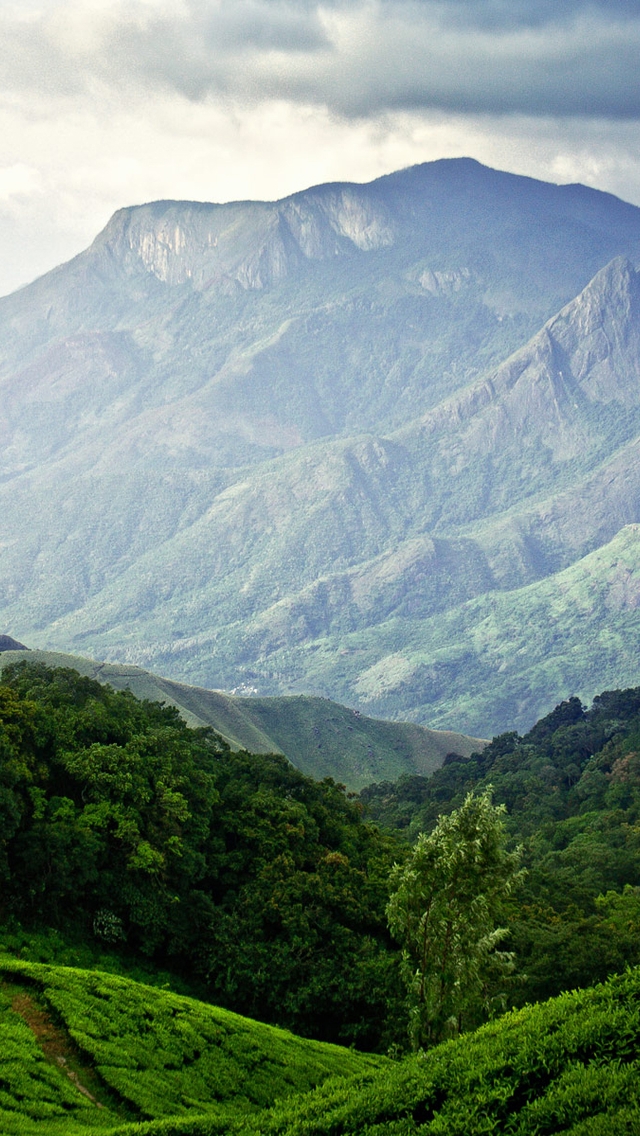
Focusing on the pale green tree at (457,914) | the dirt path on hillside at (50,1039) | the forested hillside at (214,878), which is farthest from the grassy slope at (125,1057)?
the forested hillside at (214,878)

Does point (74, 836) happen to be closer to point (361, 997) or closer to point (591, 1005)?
point (361, 997)

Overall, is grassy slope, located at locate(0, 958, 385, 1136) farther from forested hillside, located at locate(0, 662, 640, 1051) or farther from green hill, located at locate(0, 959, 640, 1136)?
forested hillside, located at locate(0, 662, 640, 1051)

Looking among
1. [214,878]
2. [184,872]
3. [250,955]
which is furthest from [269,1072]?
[214,878]

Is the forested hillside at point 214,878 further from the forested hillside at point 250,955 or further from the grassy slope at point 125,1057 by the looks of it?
the grassy slope at point 125,1057

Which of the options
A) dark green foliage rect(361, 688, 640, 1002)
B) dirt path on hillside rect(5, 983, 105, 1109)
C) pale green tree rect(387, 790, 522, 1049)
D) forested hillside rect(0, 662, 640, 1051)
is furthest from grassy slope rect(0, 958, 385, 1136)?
dark green foliage rect(361, 688, 640, 1002)

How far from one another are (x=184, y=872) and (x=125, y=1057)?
2064cm

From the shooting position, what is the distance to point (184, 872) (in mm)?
52750

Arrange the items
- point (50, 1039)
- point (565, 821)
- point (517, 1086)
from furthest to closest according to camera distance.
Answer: point (565, 821) < point (50, 1039) < point (517, 1086)

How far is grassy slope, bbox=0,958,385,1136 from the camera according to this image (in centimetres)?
2836

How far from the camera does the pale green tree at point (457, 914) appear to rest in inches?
1660

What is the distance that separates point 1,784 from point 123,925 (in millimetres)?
8617

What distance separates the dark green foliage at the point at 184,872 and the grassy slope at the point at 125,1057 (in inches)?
329

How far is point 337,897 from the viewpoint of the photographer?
54.5 m

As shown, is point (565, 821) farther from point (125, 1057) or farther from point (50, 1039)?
point (50, 1039)
